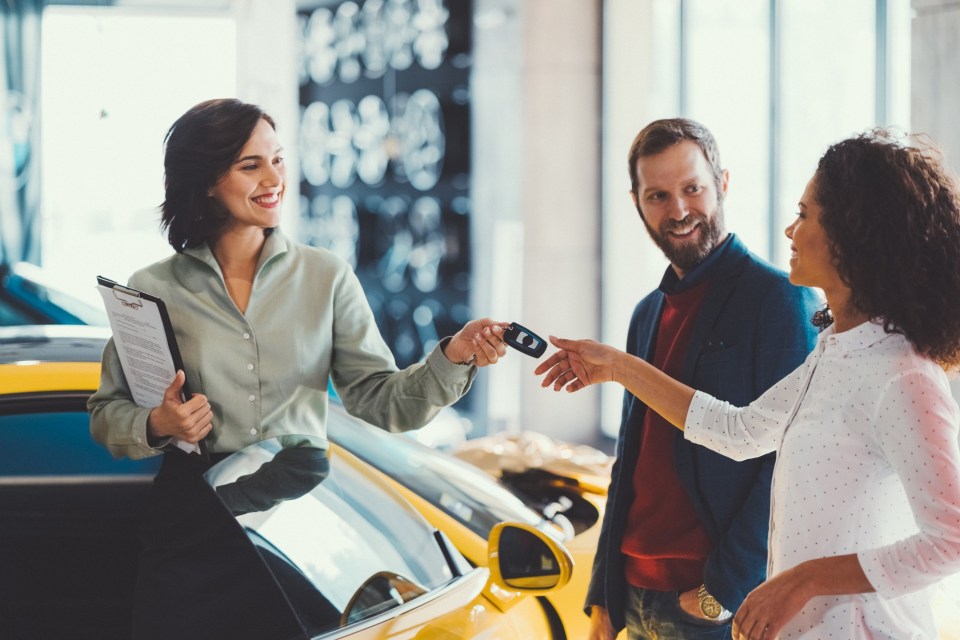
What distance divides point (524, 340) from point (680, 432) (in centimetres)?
34

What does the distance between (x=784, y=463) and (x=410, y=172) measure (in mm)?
6610

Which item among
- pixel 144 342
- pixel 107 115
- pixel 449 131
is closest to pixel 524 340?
pixel 144 342

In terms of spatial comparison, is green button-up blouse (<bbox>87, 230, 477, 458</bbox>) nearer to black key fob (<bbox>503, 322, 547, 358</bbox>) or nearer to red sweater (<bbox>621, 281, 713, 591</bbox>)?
black key fob (<bbox>503, 322, 547, 358</bbox>)

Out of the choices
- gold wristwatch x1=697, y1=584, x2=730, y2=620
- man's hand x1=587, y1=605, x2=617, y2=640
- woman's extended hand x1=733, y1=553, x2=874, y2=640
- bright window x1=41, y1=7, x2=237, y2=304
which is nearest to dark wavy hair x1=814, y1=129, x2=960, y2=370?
woman's extended hand x1=733, y1=553, x2=874, y2=640

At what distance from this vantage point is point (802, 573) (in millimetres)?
1351

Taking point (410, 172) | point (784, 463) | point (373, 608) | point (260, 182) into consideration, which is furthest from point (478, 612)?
point (410, 172)

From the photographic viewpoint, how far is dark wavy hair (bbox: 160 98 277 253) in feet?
6.36

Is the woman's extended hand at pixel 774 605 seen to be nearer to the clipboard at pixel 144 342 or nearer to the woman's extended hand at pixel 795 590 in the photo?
the woman's extended hand at pixel 795 590

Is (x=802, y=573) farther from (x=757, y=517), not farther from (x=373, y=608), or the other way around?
(x=373, y=608)

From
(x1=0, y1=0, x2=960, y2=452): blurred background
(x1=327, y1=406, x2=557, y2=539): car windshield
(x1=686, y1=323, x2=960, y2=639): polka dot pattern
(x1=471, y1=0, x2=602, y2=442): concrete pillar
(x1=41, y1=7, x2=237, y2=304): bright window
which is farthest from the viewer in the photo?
(x1=41, y1=7, x2=237, y2=304): bright window

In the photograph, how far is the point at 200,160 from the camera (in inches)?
76.4

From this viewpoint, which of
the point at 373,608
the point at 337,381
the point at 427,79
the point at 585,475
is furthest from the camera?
the point at 427,79

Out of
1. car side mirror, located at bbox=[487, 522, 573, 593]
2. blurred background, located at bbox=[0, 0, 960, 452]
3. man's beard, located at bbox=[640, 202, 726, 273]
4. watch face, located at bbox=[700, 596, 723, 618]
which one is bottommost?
watch face, located at bbox=[700, 596, 723, 618]

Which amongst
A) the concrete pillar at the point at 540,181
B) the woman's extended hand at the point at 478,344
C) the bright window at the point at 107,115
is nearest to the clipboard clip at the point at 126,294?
the woman's extended hand at the point at 478,344
